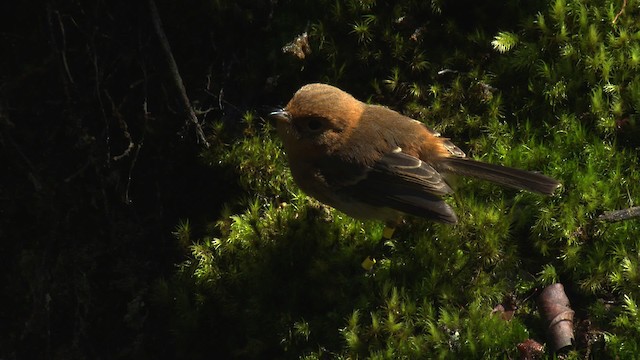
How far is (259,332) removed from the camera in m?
4.86

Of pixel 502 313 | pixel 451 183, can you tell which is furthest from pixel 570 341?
Answer: pixel 451 183

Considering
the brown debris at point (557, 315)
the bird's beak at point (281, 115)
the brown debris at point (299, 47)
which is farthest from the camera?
the brown debris at point (299, 47)

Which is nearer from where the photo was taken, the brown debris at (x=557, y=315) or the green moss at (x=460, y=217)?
the brown debris at (x=557, y=315)

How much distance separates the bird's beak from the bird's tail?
1220 millimetres

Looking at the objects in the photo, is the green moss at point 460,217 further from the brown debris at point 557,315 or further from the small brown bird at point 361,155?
the small brown bird at point 361,155

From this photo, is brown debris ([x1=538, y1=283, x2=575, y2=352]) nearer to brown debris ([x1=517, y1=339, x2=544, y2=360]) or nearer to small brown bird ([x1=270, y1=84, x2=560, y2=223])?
brown debris ([x1=517, y1=339, x2=544, y2=360])

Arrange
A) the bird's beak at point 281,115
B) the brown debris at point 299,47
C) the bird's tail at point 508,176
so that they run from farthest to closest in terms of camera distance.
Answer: the brown debris at point 299,47 → the bird's beak at point 281,115 → the bird's tail at point 508,176

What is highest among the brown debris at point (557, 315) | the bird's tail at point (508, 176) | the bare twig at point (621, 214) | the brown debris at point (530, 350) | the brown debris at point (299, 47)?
the brown debris at point (299, 47)

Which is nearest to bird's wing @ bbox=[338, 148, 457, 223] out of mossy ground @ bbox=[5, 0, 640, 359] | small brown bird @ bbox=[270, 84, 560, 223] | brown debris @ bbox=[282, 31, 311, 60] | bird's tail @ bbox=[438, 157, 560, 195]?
small brown bird @ bbox=[270, 84, 560, 223]

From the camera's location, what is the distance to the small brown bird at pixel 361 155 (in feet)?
15.7

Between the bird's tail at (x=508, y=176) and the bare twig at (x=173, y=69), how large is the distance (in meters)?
1.98

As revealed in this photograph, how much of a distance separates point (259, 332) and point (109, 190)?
5.31 ft

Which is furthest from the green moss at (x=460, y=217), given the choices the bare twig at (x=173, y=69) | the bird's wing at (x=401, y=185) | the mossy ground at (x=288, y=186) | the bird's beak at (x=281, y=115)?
the bird's beak at (x=281, y=115)

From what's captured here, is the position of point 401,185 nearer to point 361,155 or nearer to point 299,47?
point 361,155
